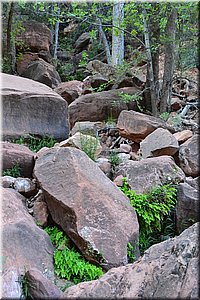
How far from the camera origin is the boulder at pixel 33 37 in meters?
10.5

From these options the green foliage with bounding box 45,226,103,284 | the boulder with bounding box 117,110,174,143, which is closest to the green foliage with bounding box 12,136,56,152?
the boulder with bounding box 117,110,174,143

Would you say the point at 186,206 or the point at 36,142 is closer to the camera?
the point at 186,206

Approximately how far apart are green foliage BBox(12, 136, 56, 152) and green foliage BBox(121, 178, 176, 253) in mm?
1593

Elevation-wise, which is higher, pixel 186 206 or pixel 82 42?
pixel 82 42

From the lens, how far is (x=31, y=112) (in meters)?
5.37

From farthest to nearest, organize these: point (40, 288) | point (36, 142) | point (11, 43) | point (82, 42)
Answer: point (82, 42) → point (11, 43) → point (36, 142) → point (40, 288)

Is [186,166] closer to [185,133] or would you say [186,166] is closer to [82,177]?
[185,133]

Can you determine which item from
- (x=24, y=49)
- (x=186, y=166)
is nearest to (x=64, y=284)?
(x=186, y=166)

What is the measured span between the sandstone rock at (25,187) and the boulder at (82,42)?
1170cm

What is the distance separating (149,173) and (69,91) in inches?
201

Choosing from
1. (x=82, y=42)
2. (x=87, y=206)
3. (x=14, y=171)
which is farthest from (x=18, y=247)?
(x=82, y=42)

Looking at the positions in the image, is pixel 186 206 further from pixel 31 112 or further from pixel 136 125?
pixel 31 112

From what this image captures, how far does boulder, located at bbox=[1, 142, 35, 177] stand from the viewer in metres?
4.16

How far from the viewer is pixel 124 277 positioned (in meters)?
Result: 1.94
